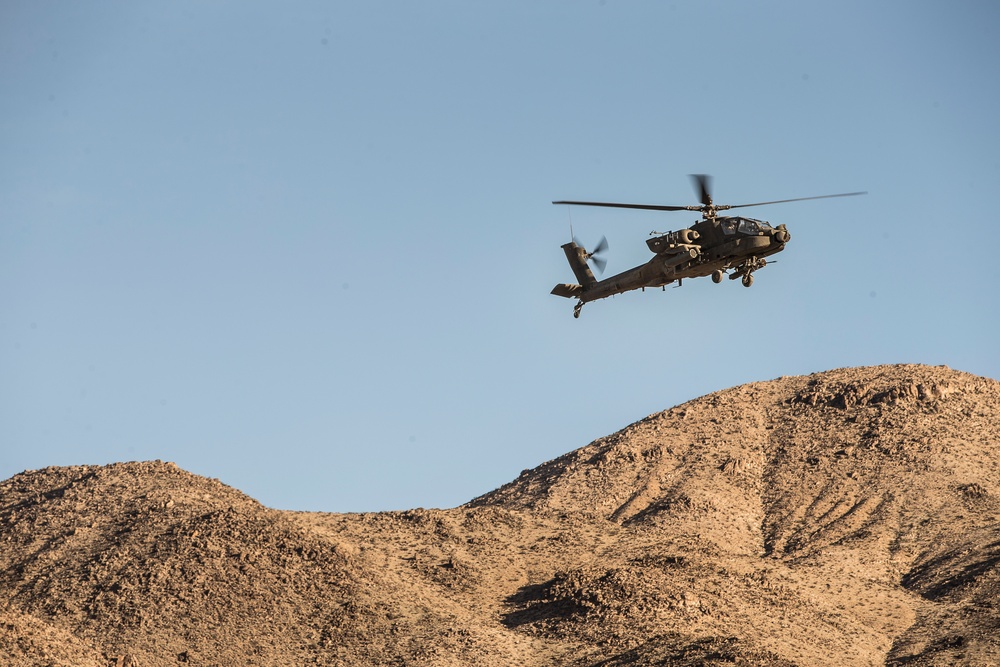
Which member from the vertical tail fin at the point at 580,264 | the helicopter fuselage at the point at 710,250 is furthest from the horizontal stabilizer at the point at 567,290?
the helicopter fuselage at the point at 710,250

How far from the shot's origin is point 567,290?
72750mm

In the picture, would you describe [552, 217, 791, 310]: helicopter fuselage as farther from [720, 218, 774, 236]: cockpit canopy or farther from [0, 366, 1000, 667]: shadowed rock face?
[0, 366, 1000, 667]: shadowed rock face

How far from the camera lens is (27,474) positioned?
8856 cm

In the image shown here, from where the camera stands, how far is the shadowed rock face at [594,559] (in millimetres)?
68125

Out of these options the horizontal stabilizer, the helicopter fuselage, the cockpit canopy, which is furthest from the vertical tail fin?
the cockpit canopy

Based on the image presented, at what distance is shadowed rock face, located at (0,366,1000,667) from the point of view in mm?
68125

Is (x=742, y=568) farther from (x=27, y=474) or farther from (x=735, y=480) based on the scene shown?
(x=27, y=474)

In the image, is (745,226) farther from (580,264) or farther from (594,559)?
(594,559)

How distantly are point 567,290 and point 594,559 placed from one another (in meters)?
14.1

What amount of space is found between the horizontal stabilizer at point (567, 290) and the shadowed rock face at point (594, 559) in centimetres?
1278

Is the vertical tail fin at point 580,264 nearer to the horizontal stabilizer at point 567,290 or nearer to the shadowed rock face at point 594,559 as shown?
the horizontal stabilizer at point 567,290

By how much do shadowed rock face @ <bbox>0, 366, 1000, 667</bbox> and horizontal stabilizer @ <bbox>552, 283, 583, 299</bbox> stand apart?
12785 mm

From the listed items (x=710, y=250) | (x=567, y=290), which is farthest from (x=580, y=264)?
(x=710, y=250)

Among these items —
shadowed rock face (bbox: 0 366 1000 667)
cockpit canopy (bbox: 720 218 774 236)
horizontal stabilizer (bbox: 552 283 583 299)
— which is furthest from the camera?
horizontal stabilizer (bbox: 552 283 583 299)
